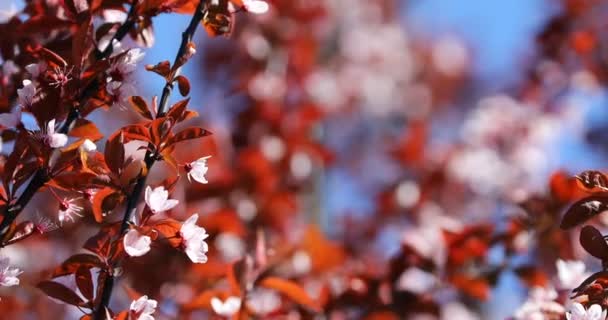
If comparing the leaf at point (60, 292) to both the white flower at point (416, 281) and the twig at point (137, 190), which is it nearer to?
the twig at point (137, 190)

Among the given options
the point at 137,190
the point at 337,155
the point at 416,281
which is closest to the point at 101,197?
the point at 137,190

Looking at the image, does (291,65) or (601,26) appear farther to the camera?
(291,65)

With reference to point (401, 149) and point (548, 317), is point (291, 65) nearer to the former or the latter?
point (401, 149)

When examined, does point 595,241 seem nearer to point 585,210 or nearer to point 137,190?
point 585,210

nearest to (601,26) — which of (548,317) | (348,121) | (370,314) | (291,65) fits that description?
(291,65)

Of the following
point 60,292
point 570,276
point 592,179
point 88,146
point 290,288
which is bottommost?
point 60,292
